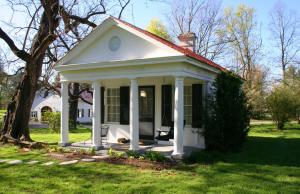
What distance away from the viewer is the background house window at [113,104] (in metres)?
15.4

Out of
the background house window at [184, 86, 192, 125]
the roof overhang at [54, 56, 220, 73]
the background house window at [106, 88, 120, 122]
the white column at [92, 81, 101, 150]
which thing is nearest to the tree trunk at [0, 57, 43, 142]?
the roof overhang at [54, 56, 220, 73]

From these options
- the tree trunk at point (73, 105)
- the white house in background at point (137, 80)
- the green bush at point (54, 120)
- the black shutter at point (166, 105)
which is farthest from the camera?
the tree trunk at point (73, 105)

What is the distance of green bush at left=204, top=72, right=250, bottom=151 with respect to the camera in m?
12.1

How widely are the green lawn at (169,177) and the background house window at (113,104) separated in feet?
15.2

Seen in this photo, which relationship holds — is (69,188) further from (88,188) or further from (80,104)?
(80,104)

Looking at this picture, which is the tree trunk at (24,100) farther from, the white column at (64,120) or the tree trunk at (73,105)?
the tree trunk at (73,105)

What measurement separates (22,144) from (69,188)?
305 inches

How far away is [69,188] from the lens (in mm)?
7551

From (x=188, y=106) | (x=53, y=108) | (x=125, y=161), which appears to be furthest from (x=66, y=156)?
(x=53, y=108)

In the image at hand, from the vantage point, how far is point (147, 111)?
14531 mm

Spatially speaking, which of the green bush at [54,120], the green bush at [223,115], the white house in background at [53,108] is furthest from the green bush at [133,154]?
the white house in background at [53,108]

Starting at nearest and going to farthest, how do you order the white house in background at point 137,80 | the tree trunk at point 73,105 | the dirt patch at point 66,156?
the white house in background at point 137,80 → the dirt patch at point 66,156 → the tree trunk at point 73,105

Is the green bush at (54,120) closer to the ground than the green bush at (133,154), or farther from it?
farther from it

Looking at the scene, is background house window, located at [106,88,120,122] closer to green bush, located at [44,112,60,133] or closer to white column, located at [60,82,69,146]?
white column, located at [60,82,69,146]
